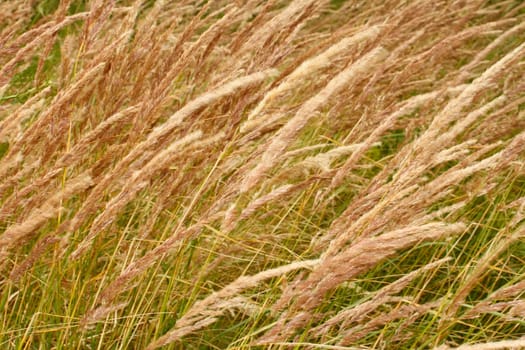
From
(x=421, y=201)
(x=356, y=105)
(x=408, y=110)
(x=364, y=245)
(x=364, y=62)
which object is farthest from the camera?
(x=356, y=105)

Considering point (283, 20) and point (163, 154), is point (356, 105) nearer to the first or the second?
point (283, 20)

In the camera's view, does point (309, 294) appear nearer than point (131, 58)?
Yes

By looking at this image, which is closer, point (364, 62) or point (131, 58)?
point (364, 62)

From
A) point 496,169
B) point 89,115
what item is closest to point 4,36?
point 89,115

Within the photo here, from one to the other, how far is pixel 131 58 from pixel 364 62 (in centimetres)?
91

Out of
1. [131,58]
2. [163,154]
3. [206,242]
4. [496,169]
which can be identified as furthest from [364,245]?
[131,58]

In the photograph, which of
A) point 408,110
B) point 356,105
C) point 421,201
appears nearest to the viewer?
point 421,201

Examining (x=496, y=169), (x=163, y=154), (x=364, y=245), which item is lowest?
(x=496, y=169)

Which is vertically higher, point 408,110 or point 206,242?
point 408,110

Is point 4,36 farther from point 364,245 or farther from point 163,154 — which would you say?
point 364,245

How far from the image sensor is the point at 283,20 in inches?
72.5

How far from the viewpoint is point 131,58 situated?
213 centimetres

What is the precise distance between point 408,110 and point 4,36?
1.21 m

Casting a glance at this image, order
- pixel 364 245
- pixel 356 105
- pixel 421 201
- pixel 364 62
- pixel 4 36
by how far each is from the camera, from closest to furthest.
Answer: pixel 364 245 → pixel 364 62 → pixel 421 201 → pixel 4 36 → pixel 356 105
